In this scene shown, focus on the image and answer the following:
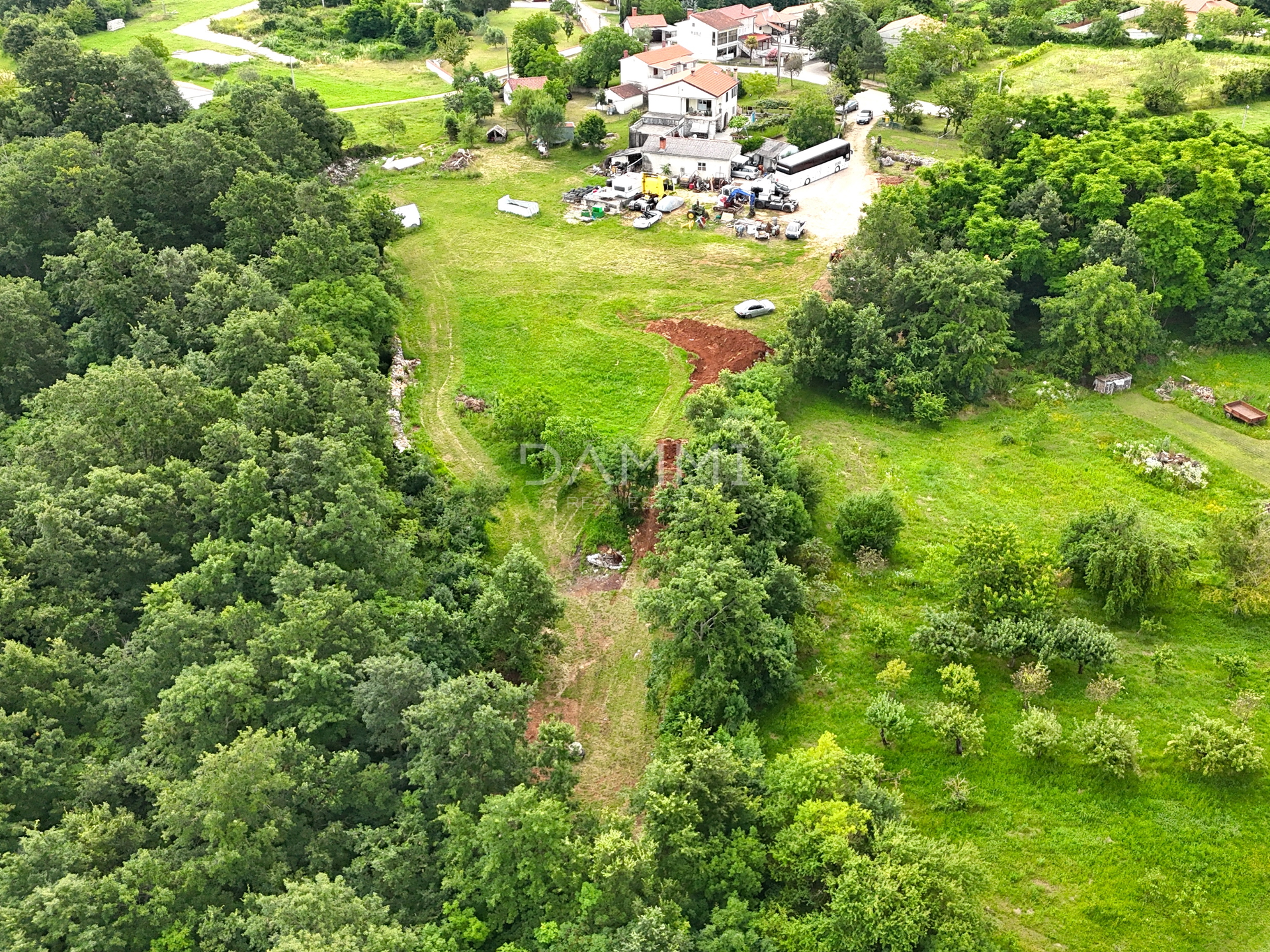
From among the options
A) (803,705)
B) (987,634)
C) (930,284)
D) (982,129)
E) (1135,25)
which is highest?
(1135,25)

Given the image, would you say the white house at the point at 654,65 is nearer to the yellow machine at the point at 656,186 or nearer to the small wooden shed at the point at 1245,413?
the yellow machine at the point at 656,186

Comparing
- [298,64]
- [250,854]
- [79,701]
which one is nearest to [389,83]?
[298,64]

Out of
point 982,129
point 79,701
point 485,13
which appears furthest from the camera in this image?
point 485,13

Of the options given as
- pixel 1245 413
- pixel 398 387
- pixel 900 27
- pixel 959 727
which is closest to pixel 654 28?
pixel 900 27

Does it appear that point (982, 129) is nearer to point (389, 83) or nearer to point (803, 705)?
point (803, 705)

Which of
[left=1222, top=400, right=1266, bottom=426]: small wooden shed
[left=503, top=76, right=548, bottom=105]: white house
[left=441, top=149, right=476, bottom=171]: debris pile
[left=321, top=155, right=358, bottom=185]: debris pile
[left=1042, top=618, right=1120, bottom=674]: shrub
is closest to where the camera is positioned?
[left=1042, top=618, right=1120, bottom=674]: shrub

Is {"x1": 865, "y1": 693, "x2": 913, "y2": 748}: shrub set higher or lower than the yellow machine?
lower

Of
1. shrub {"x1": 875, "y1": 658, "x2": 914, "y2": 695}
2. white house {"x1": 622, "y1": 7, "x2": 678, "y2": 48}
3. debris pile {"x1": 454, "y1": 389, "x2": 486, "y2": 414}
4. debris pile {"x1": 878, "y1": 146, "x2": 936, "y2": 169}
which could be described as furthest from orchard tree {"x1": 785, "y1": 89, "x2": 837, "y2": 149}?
shrub {"x1": 875, "y1": 658, "x2": 914, "y2": 695}

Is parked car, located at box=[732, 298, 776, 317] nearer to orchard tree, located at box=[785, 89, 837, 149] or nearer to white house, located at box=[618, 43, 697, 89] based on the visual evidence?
orchard tree, located at box=[785, 89, 837, 149]
